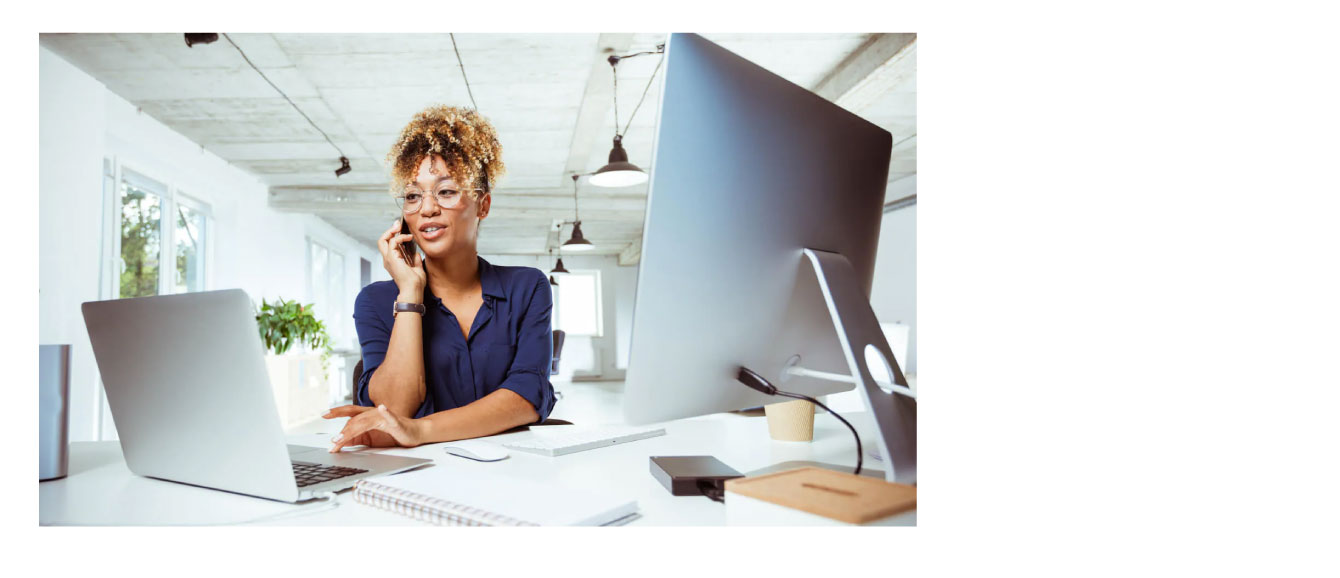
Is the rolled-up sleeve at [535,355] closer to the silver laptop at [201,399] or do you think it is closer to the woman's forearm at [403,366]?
the woman's forearm at [403,366]

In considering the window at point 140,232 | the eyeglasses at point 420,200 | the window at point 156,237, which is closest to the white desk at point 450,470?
the eyeglasses at point 420,200

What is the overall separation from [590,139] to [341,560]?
4019 millimetres

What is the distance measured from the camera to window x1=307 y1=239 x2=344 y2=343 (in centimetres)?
707

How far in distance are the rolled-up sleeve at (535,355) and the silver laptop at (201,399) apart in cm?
41

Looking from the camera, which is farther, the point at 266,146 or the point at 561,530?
the point at 266,146

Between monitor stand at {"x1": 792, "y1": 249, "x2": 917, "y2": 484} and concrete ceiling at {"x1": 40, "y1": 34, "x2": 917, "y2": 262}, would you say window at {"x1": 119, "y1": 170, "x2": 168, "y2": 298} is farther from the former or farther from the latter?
monitor stand at {"x1": 792, "y1": 249, "x2": 917, "y2": 484}

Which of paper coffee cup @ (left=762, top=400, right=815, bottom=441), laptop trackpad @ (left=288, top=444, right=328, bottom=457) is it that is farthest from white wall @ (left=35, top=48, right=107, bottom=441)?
paper coffee cup @ (left=762, top=400, right=815, bottom=441)

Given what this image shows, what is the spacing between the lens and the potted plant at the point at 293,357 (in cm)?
492

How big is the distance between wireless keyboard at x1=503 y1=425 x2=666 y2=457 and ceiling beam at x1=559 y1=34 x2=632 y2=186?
1872 millimetres
